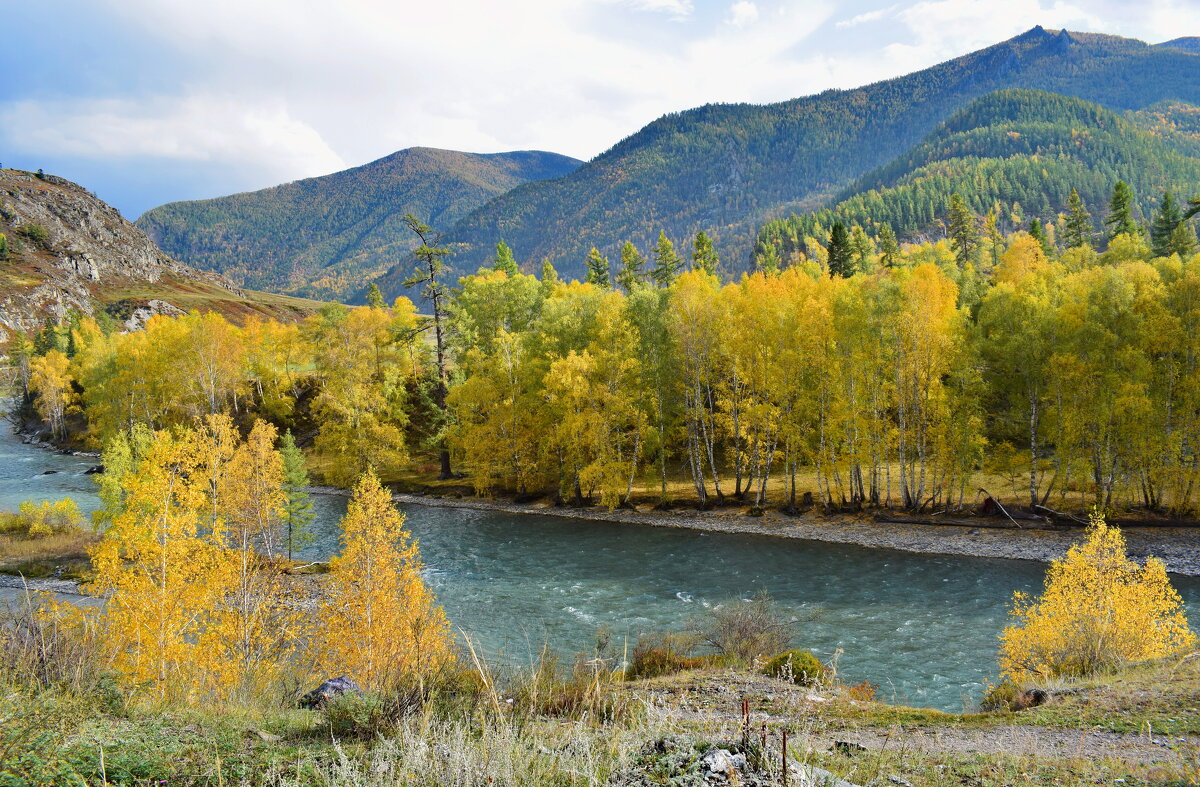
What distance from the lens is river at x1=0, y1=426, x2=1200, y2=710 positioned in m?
20.3

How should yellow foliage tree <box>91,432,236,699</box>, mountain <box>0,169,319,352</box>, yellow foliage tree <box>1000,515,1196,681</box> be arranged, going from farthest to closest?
mountain <box>0,169,319,352</box>, yellow foliage tree <box>91,432,236,699</box>, yellow foliage tree <box>1000,515,1196,681</box>

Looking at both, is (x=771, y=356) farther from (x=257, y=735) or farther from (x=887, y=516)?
(x=257, y=735)

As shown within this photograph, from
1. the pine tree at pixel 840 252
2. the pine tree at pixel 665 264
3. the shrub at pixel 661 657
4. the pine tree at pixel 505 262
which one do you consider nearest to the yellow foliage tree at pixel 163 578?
the shrub at pixel 661 657

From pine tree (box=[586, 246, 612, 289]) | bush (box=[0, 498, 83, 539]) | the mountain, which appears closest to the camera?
bush (box=[0, 498, 83, 539])

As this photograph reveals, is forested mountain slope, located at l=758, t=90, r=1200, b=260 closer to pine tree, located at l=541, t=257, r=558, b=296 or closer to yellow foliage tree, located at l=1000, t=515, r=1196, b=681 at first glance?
pine tree, located at l=541, t=257, r=558, b=296

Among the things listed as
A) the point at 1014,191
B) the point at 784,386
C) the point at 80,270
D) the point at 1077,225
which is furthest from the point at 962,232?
the point at 80,270

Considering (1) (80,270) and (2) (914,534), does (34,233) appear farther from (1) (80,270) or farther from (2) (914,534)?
(2) (914,534)

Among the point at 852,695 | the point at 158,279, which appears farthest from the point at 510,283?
the point at 158,279

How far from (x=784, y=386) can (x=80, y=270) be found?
615 feet

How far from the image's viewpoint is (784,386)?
122ft

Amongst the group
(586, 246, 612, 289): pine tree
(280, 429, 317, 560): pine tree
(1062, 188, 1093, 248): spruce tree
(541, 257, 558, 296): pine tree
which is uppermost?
(1062, 188, 1093, 248): spruce tree

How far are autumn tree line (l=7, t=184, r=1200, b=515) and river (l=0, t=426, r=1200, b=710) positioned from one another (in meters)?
6.16

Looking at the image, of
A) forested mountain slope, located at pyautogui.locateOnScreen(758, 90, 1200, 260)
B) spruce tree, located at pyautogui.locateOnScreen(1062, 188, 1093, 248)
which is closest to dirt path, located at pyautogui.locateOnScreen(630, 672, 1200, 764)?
spruce tree, located at pyautogui.locateOnScreen(1062, 188, 1093, 248)

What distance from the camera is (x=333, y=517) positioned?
141ft
